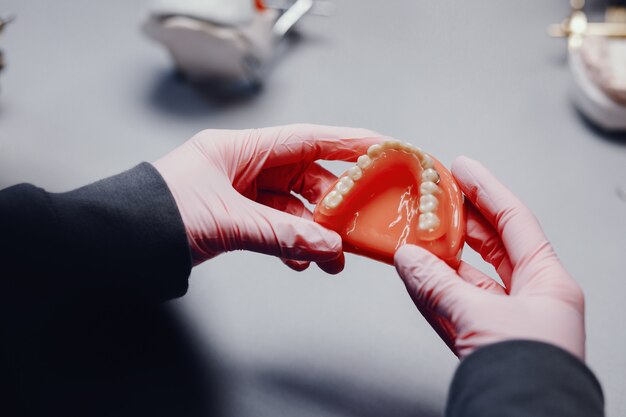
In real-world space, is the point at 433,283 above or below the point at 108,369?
above

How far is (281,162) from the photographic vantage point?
1.49 meters

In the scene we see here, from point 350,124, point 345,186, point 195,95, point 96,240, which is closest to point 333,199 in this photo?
point 345,186

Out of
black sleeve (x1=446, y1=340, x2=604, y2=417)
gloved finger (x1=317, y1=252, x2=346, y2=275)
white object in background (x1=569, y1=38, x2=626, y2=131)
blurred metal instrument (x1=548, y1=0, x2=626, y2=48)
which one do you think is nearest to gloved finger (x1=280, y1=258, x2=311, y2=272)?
gloved finger (x1=317, y1=252, x2=346, y2=275)

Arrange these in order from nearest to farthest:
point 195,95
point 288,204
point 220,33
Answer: point 288,204, point 220,33, point 195,95

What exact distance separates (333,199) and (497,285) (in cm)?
44

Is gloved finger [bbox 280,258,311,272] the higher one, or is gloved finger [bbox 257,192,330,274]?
gloved finger [bbox 257,192,330,274]

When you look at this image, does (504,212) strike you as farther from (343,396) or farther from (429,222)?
(343,396)

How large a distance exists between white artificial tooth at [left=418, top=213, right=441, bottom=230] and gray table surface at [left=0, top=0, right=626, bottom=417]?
15.2 inches

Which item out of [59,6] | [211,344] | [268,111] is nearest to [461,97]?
[268,111]

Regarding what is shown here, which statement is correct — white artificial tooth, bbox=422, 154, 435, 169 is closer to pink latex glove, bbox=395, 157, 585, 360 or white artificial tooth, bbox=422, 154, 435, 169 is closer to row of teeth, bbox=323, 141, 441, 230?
row of teeth, bbox=323, 141, 441, 230

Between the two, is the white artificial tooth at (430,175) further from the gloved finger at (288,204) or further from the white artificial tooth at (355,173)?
the gloved finger at (288,204)

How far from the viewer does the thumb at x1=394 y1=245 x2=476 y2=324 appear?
1.16 m

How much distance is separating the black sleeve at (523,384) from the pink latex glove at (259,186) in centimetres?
44

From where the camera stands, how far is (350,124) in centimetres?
212
